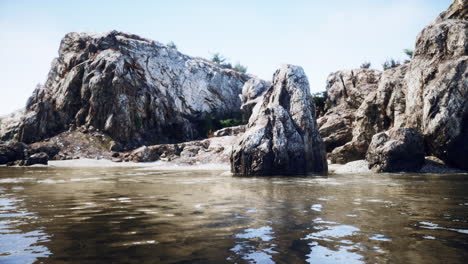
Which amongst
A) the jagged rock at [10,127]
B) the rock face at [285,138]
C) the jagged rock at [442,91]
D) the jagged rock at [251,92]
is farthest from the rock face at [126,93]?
the jagged rock at [442,91]

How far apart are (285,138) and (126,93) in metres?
32.5

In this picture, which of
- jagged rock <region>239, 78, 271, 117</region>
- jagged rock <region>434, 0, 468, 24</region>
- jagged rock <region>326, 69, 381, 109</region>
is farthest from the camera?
jagged rock <region>239, 78, 271, 117</region>

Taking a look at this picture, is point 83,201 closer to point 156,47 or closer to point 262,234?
point 262,234

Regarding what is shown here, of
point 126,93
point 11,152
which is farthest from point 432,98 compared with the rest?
point 126,93

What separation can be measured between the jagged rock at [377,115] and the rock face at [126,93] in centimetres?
2658

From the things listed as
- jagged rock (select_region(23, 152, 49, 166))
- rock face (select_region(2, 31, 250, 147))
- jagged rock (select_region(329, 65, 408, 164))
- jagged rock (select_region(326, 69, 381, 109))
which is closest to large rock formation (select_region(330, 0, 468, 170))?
jagged rock (select_region(329, 65, 408, 164))

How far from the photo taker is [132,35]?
172 feet

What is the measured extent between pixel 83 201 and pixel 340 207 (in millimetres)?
5004

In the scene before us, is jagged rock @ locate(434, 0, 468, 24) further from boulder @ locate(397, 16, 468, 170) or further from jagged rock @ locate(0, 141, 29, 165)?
jagged rock @ locate(0, 141, 29, 165)

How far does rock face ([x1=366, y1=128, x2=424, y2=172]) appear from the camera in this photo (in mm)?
17609

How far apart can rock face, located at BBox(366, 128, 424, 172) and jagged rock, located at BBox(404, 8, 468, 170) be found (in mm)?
1417

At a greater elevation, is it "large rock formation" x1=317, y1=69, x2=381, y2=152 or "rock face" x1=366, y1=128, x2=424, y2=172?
"large rock formation" x1=317, y1=69, x2=381, y2=152

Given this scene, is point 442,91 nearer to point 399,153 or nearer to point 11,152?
point 399,153

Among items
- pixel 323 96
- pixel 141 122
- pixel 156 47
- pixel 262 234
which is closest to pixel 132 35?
pixel 156 47
